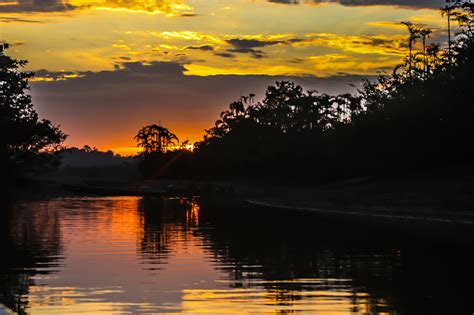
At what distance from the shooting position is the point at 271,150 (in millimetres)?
118625

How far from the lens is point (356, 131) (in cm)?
9294

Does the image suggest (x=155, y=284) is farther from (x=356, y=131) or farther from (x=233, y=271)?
(x=356, y=131)

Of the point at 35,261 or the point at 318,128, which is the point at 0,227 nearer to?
the point at 35,261

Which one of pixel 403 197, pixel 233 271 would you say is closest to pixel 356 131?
pixel 403 197

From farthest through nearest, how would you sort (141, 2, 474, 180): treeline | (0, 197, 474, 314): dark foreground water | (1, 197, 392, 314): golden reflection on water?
(141, 2, 474, 180): treeline
(0, 197, 474, 314): dark foreground water
(1, 197, 392, 314): golden reflection on water

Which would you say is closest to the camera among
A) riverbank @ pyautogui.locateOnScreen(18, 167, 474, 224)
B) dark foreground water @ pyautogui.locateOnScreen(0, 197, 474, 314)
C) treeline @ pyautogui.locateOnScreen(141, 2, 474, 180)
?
dark foreground water @ pyautogui.locateOnScreen(0, 197, 474, 314)

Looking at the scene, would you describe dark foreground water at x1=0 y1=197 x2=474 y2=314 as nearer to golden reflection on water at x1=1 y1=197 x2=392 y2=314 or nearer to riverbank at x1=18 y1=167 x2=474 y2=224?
golden reflection on water at x1=1 y1=197 x2=392 y2=314

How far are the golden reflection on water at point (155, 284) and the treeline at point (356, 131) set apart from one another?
47.3 m

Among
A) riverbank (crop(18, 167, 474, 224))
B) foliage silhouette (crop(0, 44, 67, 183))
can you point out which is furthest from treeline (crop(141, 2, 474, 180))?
foliage silhouette (crop(0, 44, 67, 183))

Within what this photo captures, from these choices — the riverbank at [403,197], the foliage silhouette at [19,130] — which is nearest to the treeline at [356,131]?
the riverbank at [403,197]

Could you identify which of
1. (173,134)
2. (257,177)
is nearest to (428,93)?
(257,177)

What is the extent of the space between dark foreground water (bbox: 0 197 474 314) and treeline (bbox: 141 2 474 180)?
39.3 m

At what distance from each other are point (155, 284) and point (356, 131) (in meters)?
72.7

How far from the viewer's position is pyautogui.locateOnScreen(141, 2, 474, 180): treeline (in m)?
80.4
